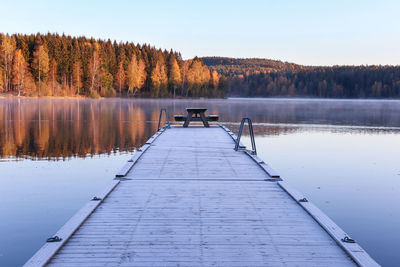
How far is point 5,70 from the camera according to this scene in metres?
68.3

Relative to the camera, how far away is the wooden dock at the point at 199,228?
424 cm

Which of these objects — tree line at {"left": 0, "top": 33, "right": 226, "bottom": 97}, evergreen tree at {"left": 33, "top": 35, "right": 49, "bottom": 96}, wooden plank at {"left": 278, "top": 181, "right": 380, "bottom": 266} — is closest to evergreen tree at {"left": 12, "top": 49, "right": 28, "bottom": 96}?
tree line at {"left": 0, "top": 33, "right": 226, "bottom": 97}

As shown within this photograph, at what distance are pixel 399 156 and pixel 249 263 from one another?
539 inches

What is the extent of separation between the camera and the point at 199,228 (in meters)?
5.17

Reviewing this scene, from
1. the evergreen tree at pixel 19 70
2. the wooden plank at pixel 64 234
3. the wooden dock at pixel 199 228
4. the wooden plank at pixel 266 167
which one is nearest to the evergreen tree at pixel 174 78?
the evergreen tree at pixel 19 70

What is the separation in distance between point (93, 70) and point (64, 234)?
7894 centimetres

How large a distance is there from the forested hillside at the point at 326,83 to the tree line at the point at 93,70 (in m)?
58.6

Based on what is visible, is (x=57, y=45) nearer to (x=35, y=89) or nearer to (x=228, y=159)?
(x=35, y=89)

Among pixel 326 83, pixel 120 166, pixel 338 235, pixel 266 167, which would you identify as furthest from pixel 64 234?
pixel 326 83

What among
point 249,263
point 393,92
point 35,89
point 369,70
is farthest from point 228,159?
point 369,70

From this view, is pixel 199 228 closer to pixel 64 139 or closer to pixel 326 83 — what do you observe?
pixel 64 139

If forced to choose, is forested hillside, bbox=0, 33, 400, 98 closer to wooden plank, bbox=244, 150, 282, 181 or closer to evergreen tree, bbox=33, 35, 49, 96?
evergreen tree, bbox=33, 35, 49, 96

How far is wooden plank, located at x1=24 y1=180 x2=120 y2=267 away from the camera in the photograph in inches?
159

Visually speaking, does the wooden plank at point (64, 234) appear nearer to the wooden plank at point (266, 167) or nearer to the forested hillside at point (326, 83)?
the wooden plank at point (266, 167)
